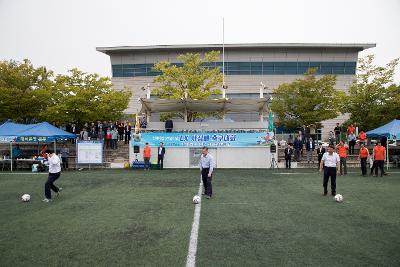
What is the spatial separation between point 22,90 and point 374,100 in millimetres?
32448

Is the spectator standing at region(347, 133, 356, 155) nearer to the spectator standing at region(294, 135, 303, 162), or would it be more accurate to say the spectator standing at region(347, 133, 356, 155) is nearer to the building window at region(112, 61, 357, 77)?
the spectator standing at region(294, 135, 303, 162)

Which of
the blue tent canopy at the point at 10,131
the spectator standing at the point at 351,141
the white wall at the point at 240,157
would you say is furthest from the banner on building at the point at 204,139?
the blue tent canopy at the point at 10,131

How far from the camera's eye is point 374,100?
101ft

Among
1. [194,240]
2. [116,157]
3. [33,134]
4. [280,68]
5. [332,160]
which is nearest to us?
[194,240]

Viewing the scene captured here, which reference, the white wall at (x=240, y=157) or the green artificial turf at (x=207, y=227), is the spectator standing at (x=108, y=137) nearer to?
the white wall at (x=240, y=157)

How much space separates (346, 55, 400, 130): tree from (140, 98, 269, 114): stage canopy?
9.37 meters

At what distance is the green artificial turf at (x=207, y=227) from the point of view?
613 centimetres

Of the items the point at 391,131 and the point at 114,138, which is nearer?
the point at 391,131

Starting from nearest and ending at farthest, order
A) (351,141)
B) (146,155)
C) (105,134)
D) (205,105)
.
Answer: (146,155) < (351,141) < (205,105) < (105,134)

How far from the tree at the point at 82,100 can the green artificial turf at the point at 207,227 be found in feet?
59.6

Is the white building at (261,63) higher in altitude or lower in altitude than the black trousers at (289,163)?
higher

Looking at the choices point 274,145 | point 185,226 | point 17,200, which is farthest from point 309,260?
point 274,145

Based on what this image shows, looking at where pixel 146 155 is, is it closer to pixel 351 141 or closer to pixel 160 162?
pixel 160 162

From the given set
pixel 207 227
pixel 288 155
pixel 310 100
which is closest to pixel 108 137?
pixel 288 155
